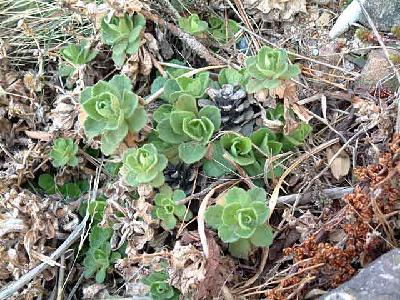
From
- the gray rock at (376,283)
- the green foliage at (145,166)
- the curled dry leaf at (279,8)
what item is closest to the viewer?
the gray rock at (376,283)

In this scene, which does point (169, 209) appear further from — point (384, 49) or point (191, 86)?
point (384, 49)

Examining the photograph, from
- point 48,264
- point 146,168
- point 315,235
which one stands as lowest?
point 48,264

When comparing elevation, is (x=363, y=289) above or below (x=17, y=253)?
above

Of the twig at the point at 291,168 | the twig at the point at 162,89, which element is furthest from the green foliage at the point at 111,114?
the twig at the point at 291,168

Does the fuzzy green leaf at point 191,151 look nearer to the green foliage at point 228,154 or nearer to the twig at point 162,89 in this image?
the green foliage at point 228,154

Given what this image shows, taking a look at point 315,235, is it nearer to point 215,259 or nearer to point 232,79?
point 215,259

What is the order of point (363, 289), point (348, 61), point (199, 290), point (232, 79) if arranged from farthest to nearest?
point (348, 61)
point (232, 79)
point (199, 290)
point (363, 289)

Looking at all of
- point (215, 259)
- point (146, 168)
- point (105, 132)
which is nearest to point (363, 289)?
point (215, 259)

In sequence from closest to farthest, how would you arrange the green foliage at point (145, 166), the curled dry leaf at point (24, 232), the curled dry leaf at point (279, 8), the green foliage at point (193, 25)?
the green foliage at point (145, 166) < the curled dry leaf at point (24, 232) < the green foliage at point (193, 25) < the curled dry leaf at point (279, 8)
